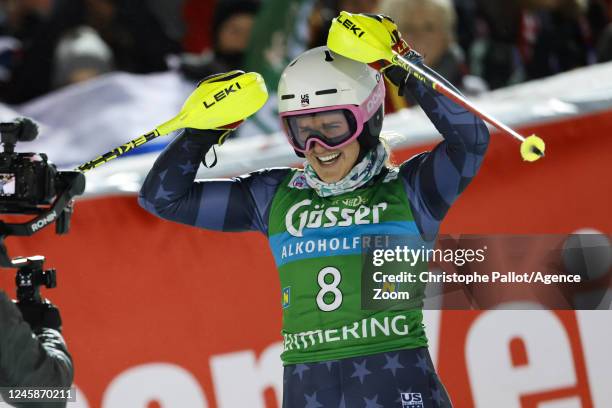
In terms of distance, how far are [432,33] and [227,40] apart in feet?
4.39

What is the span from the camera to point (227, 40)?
27.1 ft

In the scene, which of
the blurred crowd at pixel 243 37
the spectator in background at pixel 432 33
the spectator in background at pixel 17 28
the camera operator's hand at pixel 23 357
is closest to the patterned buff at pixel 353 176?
the camera operator's hand at pixel 23 357

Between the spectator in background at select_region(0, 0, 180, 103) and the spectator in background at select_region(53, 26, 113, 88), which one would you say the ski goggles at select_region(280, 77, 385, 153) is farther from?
the spectator in background at select_region(0, 0, 180, 103)

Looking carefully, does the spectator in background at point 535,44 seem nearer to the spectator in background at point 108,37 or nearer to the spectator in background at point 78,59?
the spectator in background at point 108,37

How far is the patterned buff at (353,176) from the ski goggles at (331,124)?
95mm

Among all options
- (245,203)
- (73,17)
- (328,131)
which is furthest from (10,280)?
(73,17)

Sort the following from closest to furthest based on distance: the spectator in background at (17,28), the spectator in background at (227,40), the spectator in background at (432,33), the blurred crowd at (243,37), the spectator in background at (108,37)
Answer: the spectator in background at (432,33), the blurred crowd at (243,37), the spectator in background at (227,40), the spectator in background at (108,37), the spectator in background at (17,28)

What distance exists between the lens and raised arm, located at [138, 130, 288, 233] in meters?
5.05

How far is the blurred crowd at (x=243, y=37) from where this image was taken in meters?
7.76

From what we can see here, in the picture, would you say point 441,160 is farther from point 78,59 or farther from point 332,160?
point 78,59

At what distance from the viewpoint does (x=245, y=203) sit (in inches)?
202

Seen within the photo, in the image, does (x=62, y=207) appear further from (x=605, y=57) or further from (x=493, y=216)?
(x=605, y=57)

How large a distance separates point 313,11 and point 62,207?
13.8ft

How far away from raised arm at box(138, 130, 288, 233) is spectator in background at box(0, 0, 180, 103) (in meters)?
3.75
